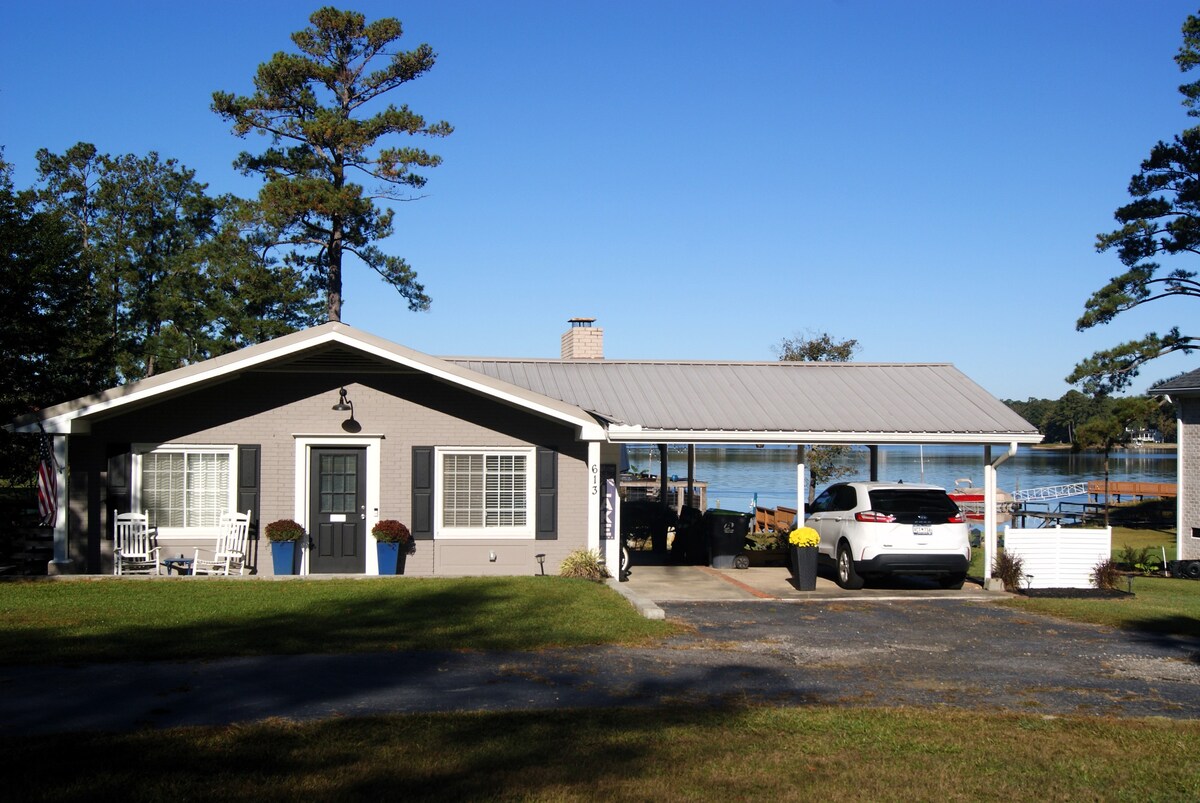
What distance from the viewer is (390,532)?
1526 cm

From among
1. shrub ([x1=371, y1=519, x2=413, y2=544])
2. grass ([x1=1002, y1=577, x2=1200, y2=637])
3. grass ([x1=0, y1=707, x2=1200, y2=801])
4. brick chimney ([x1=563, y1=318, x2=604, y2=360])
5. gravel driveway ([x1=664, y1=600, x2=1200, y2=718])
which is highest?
brick chimney ([x1=563, y1=318, x2=604, y2=360])

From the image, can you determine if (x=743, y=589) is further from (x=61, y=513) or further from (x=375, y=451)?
(x=61, y=513)

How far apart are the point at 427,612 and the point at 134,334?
30267 mm

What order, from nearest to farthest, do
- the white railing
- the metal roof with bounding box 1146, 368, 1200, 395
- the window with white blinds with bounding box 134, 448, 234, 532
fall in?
the window with white blinds with bounding box 134, 448, 234, 532 → the metal roof with bounding box 1146, 368, 1200, 395 → the white railing

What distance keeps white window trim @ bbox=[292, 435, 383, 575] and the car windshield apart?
7025 mm

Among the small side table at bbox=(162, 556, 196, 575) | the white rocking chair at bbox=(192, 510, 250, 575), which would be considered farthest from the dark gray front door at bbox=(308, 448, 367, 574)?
the small side table at bbox=(162, 556, 196, 575)

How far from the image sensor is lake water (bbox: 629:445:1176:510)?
170 feet

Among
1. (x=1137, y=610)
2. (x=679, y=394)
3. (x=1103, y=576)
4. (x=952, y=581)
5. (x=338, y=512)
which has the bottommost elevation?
(x=1137, y=610)

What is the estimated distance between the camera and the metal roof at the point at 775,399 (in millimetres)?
15930

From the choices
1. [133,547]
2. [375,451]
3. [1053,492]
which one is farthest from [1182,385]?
[1053,492]

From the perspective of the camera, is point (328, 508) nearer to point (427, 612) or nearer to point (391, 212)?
point (427, 612)

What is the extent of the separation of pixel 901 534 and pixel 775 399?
3.27m

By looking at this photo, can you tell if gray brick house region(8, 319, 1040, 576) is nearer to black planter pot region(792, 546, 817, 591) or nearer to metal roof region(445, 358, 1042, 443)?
metal roof region(445, 358, 1042, 443)

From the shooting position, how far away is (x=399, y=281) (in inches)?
1220
